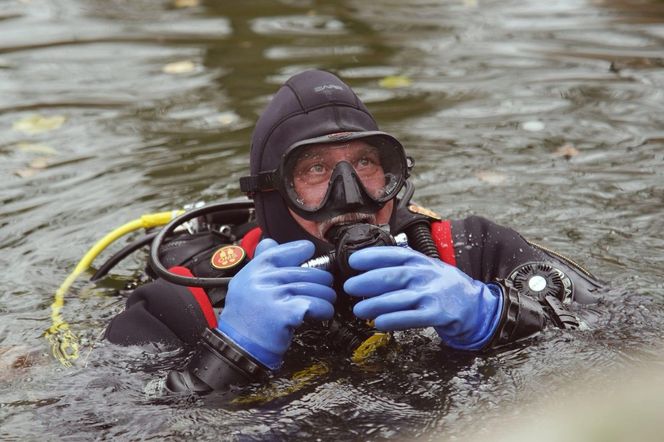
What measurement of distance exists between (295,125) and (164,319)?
866mm

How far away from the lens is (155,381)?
3.40m

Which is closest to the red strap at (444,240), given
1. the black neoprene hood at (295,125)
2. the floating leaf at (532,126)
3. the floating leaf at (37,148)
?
the black neoprene hood at (295,125)

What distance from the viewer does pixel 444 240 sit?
377 cm

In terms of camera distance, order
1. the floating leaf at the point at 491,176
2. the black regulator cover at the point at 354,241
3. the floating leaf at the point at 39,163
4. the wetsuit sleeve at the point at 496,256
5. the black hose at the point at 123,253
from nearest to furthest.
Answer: the black regulator cover at the point at 354,241 → the wetsuit sleeve at the point at 496,256 → the black hose at the point at 123,253 → the floating leaf at the point at 491,176 → the floating leaf at the point at 39,163

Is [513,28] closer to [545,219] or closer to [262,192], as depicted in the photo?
[545,219]

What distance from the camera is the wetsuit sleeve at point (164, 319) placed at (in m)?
3.49

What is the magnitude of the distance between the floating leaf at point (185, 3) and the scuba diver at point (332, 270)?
6364 millimetres

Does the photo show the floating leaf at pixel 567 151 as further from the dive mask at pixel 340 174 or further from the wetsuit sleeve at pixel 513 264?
the dive mask at pixel 340 174

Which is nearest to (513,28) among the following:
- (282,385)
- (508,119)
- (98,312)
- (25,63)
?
→ (508,119)

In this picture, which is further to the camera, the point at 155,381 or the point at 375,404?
the point at 155,381

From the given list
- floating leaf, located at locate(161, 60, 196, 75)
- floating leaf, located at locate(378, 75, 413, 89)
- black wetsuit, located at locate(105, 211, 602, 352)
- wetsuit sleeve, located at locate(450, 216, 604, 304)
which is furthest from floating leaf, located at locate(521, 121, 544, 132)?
floating leaf, located at locate(161, 60, 196, 75)

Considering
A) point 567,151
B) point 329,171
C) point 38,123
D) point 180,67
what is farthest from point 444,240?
point 180,67

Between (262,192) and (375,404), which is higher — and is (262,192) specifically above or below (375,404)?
above

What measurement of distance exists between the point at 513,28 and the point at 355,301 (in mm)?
5775
